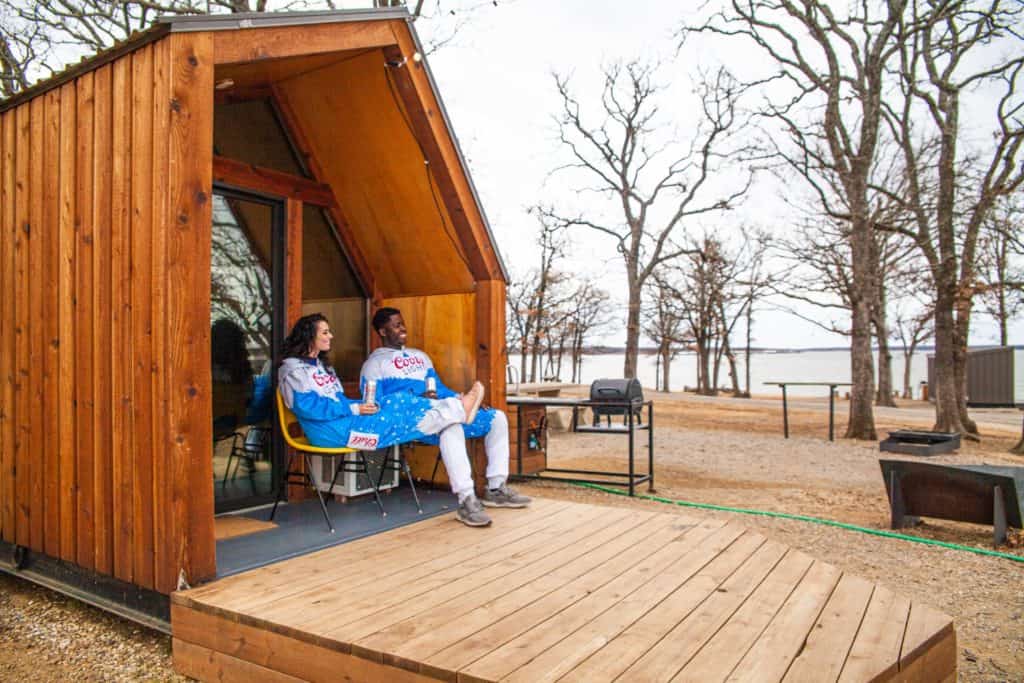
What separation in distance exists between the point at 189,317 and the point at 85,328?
0.77 metres

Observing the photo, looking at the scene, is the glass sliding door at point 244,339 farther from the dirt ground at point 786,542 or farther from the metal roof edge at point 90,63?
the dirt ground at point 786,542

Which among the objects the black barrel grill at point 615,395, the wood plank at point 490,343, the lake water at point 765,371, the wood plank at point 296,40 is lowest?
the lake water at point 765,371

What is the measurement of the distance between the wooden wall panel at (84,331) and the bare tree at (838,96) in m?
10.7

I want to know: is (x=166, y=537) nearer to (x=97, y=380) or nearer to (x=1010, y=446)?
(x=97, y=380)

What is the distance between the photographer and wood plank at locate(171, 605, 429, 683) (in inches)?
83.2

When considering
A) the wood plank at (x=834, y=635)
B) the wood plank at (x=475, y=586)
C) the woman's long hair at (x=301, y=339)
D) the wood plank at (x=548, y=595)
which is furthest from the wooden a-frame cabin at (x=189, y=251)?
the wood plank at (x=834, y=635)

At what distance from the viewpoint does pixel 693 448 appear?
395 inches

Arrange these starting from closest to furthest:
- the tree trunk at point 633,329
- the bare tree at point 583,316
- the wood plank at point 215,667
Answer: the wood plank at point 215,667 < the tree trunk at point 633,329 < the bare tree at point 583,316

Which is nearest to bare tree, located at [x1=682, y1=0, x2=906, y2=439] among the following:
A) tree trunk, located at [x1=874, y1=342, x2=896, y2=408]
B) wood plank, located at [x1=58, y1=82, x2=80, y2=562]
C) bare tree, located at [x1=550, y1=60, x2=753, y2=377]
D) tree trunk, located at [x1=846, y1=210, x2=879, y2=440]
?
tree trunk, located at [x1=846, y1=210, x2=879, y2=440]

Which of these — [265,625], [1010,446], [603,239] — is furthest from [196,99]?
[603,239]

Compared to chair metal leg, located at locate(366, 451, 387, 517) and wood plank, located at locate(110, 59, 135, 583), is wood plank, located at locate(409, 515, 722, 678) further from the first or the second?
wood plank, located at locate(110, 59, 135, 583)

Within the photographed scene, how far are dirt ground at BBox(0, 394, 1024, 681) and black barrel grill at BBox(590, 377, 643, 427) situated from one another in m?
0.80

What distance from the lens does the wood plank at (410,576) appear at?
2.38 meters

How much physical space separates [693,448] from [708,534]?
21.9 feet
